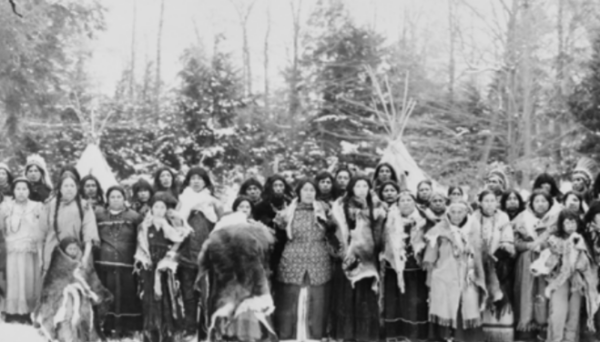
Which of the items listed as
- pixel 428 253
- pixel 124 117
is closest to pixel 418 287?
pixel 428 253

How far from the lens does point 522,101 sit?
57.2ft

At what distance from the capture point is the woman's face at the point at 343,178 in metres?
7.54

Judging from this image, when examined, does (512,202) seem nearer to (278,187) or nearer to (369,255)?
(369,255)

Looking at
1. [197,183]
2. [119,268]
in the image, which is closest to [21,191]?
[119,268]

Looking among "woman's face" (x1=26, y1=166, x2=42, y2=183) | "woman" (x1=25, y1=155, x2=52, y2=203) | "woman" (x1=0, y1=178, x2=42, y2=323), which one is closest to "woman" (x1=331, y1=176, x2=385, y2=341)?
"woman" (x1=0, y1=178, x2=42, y2=323)

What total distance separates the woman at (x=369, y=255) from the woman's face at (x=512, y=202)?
1.39 meters

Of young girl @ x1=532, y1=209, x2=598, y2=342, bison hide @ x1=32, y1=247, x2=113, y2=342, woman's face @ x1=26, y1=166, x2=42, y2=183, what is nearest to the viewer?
bison hide @ x1=32, y1=247, x2=113, y2=342

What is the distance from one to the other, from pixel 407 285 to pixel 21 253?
12.2 feet

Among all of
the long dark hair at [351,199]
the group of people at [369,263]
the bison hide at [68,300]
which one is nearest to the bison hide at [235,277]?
the group of people at [369,263]

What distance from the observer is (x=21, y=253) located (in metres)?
7.29

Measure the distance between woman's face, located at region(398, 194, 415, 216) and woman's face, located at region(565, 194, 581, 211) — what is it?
4.83 feet

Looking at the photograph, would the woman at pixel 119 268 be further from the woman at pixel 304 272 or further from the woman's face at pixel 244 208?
the woman at pixel 304 272

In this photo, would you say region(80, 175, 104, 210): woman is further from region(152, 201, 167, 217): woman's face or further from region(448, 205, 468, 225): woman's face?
region(448, 205, 468, 225): woman's face

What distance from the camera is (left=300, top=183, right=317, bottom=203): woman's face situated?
6.67 meters
